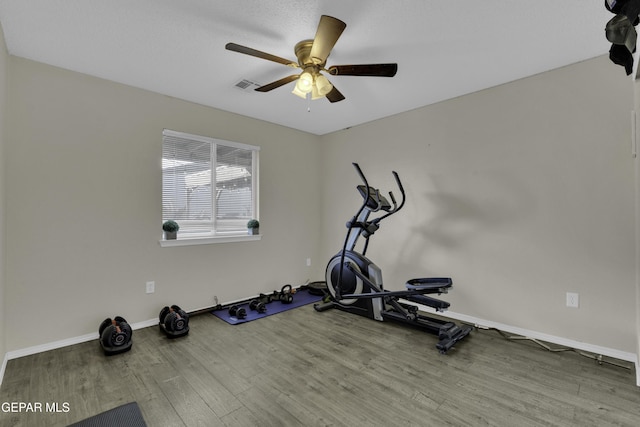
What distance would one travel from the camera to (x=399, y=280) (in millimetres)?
3768

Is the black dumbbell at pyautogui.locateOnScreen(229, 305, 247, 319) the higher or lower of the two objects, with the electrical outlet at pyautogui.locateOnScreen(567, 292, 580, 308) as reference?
lower

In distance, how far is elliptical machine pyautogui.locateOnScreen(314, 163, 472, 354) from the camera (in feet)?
9.11

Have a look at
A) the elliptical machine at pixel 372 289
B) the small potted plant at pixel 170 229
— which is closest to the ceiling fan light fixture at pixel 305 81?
the elliptical machine at pixel 372 289

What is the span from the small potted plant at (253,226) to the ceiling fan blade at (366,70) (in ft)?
7.66

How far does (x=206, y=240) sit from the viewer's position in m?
3.45

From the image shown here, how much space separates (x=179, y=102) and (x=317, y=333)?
2.99 m

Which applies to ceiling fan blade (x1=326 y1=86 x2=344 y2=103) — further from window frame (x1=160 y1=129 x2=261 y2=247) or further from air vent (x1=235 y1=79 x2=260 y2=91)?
window frame (x1=160 y1=129 x2=261 y2=247)

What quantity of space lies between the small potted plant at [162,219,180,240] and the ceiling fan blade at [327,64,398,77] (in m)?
2.31

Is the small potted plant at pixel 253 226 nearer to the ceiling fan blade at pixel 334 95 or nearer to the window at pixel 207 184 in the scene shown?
the window at pixel 207 184

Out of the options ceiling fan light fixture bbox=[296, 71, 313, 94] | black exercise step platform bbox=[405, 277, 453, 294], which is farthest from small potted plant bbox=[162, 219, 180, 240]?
black exercise step platform bbox=[405, 277, 453, 294]

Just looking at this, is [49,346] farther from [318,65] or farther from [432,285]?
[432,285]

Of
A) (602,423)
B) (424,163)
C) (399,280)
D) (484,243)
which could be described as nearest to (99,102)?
(424,163)

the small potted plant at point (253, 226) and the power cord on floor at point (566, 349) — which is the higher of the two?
the small potted plant at point (253, 226)

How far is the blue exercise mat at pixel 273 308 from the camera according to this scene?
3.21 metres
